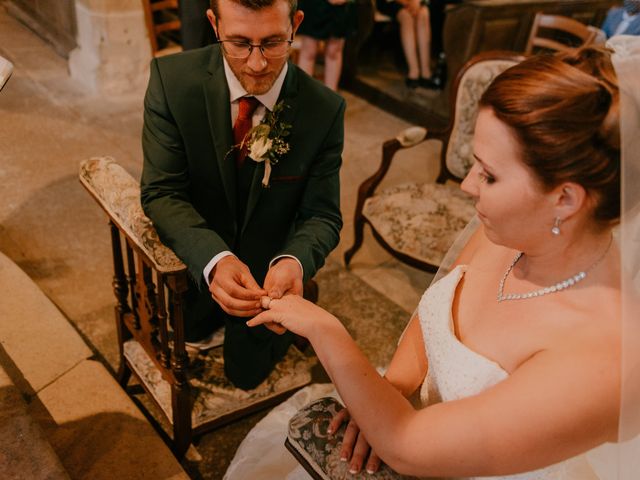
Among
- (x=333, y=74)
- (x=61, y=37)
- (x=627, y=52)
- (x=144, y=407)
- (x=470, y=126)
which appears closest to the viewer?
(x=627, y=52)

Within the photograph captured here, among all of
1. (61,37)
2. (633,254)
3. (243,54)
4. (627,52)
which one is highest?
(627,52)

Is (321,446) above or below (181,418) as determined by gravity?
above

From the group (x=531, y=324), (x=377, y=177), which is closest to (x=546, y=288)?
(x=531, y=324)

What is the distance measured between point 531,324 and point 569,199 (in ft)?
1.01

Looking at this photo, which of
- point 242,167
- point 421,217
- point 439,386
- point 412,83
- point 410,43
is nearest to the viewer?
point 439,386

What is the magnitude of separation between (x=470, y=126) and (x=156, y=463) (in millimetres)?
2261

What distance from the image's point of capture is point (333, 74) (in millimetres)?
5582

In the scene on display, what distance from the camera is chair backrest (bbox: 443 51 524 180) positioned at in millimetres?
3303

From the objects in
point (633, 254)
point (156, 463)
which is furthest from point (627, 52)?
point (156, 463)

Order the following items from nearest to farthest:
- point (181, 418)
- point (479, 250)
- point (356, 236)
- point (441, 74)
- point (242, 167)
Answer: point (479, 250), point (242, 167), point (181, 418), point (356, 236), point (441, 74)

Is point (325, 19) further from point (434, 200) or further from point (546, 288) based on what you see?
point (546, 288)

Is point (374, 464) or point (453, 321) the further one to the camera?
point (453, 321)

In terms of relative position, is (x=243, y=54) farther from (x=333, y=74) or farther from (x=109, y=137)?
(x=333, y=74)

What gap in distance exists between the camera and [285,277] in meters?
1.91
